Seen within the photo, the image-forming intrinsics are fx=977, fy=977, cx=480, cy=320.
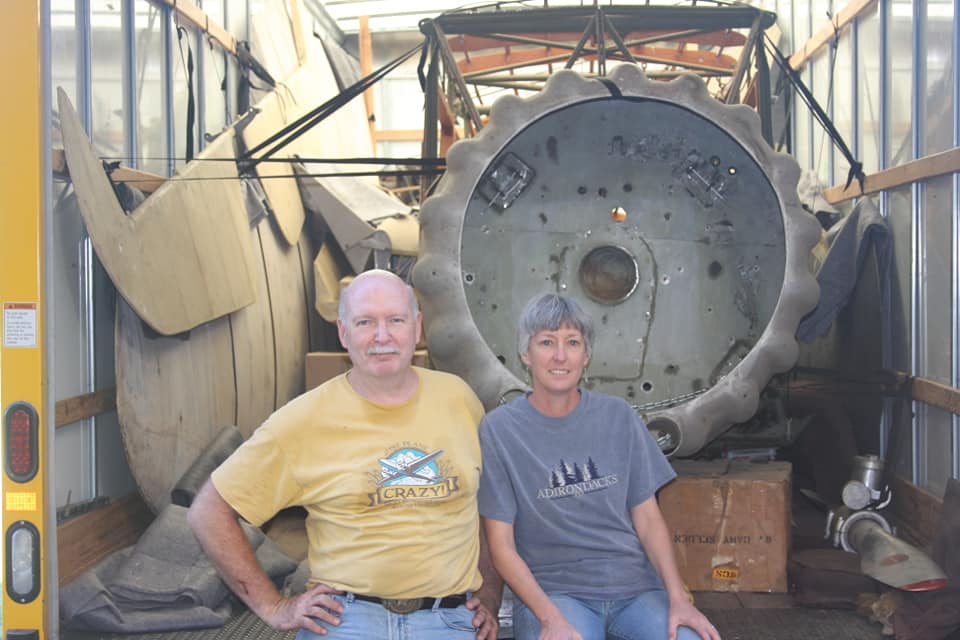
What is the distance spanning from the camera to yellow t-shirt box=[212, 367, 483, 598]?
231 cm

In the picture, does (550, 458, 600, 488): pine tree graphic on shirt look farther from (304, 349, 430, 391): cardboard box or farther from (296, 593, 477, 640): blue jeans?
(304, 349, 430, 391): cardboard box

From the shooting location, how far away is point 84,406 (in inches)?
152

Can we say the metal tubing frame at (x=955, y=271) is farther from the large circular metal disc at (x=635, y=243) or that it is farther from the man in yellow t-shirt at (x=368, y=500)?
the man in yellow t-shirt at (x=368, y=500)

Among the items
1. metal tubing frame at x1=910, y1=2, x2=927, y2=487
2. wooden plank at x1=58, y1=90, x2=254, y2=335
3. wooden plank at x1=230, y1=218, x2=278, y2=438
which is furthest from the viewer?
wooden plank at x1=230, y1=218, x2=278, y2=438

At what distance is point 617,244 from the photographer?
4832mm

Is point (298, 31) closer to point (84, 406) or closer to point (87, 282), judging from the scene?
point (87, 282)

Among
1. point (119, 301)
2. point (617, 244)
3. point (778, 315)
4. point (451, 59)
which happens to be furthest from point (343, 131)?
point (778, 315)

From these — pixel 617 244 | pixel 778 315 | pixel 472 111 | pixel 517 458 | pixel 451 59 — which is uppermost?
pixel 451 59

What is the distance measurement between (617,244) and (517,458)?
2440mm

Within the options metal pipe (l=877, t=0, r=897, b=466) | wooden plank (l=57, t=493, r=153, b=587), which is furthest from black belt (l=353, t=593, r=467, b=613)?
metal pipe (l=877, t=0, r=897, b=466)

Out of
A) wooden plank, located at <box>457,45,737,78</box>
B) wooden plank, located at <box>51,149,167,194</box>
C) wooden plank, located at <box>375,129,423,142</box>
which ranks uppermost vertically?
wooden plank, located at <box>457,45,737,78</box>

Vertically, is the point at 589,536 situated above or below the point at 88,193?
below

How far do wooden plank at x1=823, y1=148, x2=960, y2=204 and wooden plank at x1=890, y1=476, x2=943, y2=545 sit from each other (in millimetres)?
1376

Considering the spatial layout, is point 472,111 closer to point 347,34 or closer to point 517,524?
point 517,524
